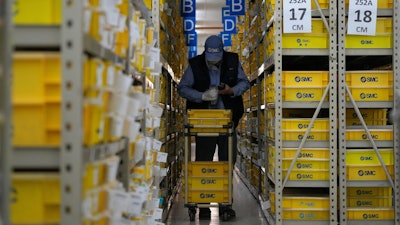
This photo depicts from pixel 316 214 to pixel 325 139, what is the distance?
2.34ft

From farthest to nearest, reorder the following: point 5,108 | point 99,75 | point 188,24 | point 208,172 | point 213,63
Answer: point 188,24 → point 213,63 → point 208,172 → point 99,75 → point 5,108

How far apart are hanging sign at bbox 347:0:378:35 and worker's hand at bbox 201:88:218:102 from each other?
2076mm

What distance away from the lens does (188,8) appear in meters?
10.6

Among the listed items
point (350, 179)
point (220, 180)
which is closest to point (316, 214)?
point (350, 179)

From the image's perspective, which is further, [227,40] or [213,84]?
[227,40]

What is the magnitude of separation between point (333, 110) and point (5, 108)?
13.6ft

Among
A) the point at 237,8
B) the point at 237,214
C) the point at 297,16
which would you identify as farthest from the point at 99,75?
the point at 237,8

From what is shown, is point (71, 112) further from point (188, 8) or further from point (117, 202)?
point (188, 8)

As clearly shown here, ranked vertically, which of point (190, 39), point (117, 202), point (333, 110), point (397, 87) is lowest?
point (117, 202)

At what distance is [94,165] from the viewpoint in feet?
7.17

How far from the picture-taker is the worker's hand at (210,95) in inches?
271

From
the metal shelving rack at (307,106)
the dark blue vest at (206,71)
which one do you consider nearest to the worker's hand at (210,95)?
the dark blue vest at (206,71)

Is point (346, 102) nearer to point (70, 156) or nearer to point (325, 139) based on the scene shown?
point (325, 139)

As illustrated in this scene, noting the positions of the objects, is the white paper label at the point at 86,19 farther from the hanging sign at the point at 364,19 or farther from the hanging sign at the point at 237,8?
the hanging sign at the point at 237,8
